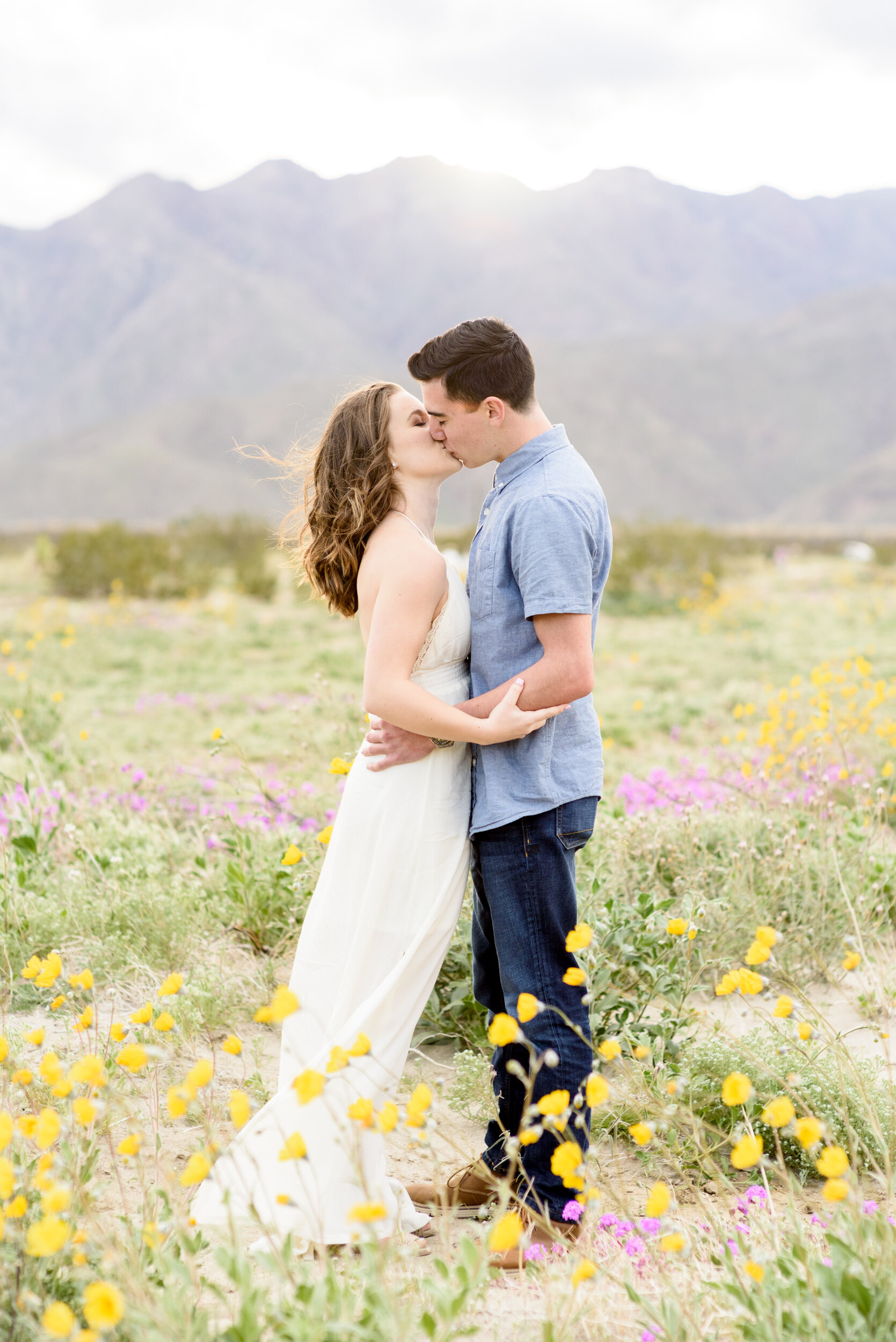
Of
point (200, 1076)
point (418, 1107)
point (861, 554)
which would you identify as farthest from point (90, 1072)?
point (861, 554)

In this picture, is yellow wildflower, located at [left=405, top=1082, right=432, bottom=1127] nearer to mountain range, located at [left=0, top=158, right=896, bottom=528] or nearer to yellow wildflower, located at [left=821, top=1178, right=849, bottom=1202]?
yellow wildflower, located at [left=821, top=1178, right=849, bottom=1202]

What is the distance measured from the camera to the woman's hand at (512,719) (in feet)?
6.84

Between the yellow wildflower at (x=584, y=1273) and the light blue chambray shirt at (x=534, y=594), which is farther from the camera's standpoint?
the light blue chambray shirt at (x=534, y=594)

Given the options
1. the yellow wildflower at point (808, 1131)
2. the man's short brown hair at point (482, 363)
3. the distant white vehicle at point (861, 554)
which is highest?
the distant white vehicle at point (861, 554)

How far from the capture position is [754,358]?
105 m

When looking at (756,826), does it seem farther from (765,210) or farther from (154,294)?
(765,210)

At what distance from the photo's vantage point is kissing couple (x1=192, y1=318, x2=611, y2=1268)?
2.12 meters

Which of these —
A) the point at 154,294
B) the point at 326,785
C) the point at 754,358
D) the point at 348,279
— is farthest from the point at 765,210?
the point at 326,785

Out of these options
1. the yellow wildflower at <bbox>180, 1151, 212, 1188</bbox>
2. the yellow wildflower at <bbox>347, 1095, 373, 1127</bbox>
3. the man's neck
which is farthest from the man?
the yellow wildflower at <bbox>180, 1151, 212, 1188</bbox>

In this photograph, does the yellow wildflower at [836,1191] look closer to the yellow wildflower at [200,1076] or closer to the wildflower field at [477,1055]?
the wildflower field at [477,1055]

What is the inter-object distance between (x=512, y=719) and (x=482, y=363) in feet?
2.59

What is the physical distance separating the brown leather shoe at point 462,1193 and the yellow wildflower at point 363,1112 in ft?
3.05

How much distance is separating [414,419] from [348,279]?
17038 centimetres

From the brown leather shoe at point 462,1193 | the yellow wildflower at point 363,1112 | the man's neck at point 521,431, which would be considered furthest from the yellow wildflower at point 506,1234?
the man's neck at point 521,431
